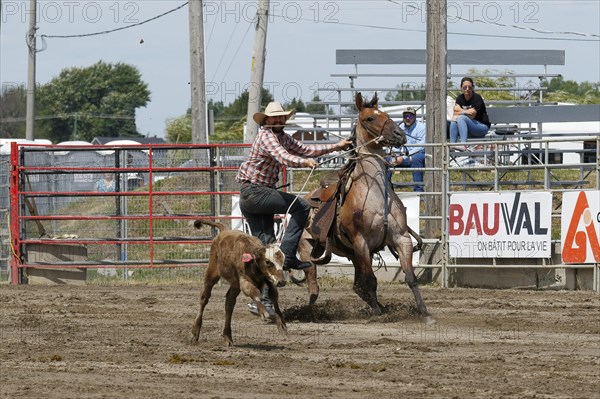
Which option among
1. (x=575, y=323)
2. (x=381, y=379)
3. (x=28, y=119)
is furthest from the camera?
(x=28, y=119)

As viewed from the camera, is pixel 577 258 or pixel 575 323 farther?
pixel 577 258

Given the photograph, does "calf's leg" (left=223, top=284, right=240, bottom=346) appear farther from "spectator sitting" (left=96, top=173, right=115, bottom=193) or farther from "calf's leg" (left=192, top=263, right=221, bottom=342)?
"spectator sitting" (left=96, top=173, right=115, bottom=193)

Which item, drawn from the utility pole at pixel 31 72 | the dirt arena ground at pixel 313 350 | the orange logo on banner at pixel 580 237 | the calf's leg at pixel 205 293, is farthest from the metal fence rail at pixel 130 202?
the utility pole at pixel 31 72

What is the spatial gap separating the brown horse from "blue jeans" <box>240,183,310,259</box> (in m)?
0.56

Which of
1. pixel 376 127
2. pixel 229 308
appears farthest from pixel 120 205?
pixel 229 308

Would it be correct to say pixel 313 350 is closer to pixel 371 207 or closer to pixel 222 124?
pixel 371 207

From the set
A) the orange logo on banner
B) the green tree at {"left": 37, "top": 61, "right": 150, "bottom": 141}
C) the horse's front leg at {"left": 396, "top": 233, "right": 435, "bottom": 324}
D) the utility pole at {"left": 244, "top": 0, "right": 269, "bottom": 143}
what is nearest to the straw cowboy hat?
the horse's front leg at {"left": 396, "top": 233, "right": 435, "bottom": 324}

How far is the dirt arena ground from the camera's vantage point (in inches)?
324

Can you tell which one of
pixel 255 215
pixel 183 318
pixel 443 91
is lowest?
pixel 183 318

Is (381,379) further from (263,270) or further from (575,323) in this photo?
(575,323)

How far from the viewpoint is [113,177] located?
66.0 feet

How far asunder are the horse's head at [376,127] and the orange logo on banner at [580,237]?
4.28m

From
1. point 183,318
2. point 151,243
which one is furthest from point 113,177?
point 183,318

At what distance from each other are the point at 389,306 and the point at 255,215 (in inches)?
75.0
